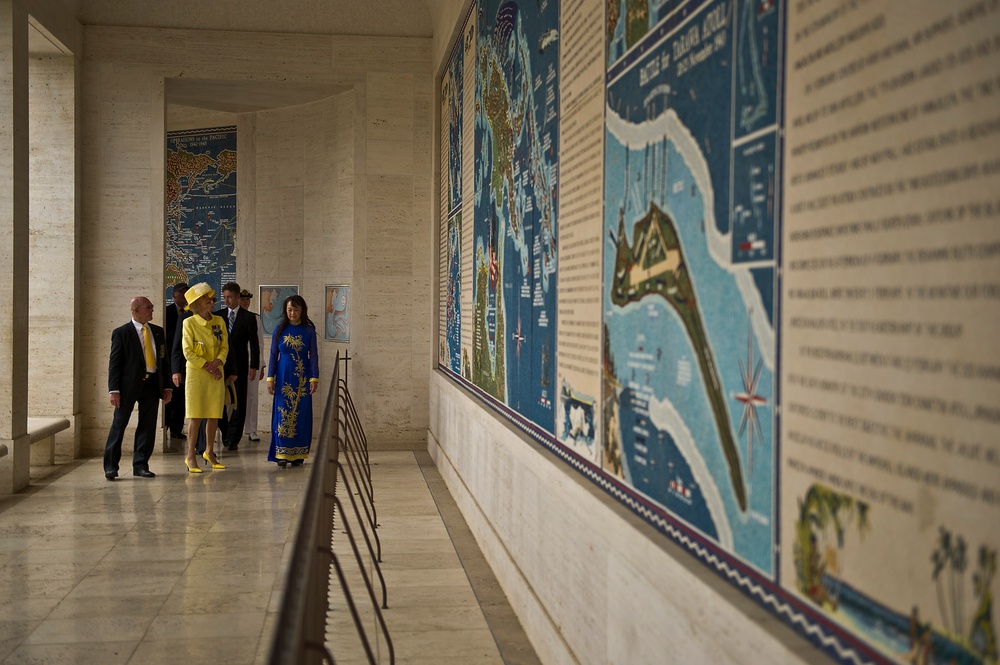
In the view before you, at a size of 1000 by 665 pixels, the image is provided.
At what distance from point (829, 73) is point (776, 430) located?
2.51 feet

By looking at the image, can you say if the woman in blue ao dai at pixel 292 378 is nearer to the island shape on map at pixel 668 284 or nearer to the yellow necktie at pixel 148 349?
the yellow necktie at pixel 148 349

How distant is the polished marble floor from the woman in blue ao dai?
83 cm

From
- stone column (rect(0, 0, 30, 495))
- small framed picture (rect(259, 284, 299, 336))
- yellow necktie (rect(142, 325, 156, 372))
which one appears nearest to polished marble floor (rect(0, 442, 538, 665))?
stone column (rect(0, 0, 30, 495))

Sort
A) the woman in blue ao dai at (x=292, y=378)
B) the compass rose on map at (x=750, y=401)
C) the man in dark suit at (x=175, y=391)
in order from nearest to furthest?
the compass rose on map at (x=750, y=401) < the woman in blue ao dai at (x=292, y=378) < the man in dark suit at (x=175, y=391)

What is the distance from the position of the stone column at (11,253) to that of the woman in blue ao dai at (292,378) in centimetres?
240

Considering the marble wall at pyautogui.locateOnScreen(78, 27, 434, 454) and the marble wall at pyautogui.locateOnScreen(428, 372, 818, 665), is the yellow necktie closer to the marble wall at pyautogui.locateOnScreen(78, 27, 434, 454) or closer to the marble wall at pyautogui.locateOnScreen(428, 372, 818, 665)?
the marble wall at pyautogui.locateOnScreen(78, 27, 434, 454)

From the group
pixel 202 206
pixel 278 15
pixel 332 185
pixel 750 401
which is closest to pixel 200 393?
pixel 332 185

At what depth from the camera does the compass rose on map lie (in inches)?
89.7

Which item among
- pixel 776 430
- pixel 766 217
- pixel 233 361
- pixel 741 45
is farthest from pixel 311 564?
pixel 233 361

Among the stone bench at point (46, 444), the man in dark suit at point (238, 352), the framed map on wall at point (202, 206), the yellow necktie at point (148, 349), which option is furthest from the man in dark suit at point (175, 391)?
the framed map on wall at point (202, 206)

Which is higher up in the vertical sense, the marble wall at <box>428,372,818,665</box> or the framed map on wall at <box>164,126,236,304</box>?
the framed map on wall at <box>164,126,236,304</box>

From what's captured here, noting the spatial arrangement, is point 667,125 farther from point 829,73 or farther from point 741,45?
point 829,73

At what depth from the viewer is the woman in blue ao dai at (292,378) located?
1033 cm

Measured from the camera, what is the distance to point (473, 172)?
311 inches
